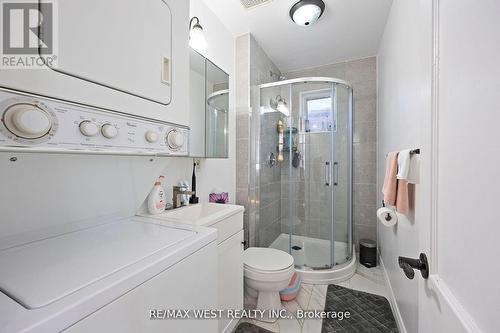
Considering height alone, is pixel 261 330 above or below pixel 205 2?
below

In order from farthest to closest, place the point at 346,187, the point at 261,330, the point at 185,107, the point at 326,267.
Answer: the point at 346,187 < the point at 326,267 < the point at 261,330 < the point at 185,107

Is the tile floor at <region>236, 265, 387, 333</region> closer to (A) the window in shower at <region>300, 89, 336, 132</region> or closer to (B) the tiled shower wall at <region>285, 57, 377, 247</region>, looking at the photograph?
(B) the tiled shower wall at <region>285, 57, 377, 247</region>

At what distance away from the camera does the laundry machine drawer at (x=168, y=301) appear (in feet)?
1.51

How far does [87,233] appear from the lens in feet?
2.81

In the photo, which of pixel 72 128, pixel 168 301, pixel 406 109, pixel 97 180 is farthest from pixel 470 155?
pixel 97 180

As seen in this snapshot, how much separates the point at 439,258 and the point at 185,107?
1.07 metres

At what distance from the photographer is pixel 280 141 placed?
8.98ft

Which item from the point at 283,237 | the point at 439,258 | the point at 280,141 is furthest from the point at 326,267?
the point at 439,258

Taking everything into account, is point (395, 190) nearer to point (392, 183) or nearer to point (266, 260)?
point (392, 183)

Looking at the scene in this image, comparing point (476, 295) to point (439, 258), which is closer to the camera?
point (476, 295)

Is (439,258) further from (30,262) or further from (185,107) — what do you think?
(30,262)

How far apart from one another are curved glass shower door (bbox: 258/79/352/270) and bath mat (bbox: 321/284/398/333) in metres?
0.48

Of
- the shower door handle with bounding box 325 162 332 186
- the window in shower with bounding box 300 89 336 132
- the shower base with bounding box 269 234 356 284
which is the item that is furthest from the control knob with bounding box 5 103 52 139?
the shower door handle with bounding box 325 162 332 186

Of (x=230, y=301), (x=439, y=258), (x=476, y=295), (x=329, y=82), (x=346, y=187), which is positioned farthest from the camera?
(x=346, y=187)
